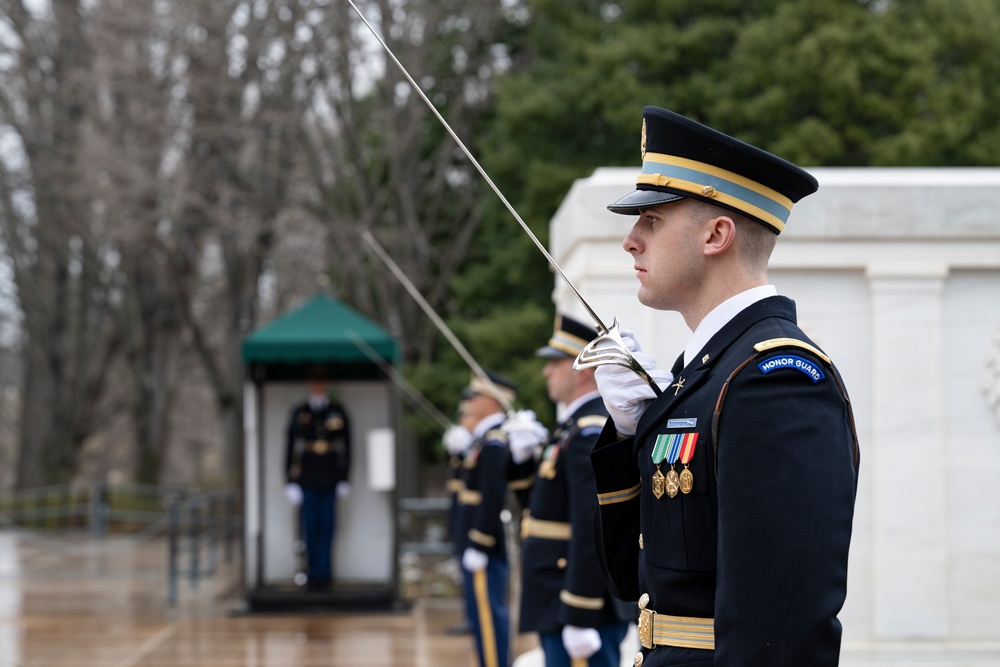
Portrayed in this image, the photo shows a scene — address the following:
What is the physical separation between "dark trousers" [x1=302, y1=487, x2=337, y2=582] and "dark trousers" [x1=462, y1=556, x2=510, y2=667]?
14.6 ft

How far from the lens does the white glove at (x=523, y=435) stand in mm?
6406

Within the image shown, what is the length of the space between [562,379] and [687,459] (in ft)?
10.1

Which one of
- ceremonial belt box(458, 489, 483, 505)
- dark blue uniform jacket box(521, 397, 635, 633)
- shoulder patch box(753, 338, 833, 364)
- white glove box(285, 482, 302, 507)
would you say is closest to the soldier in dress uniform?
ceremonial belt box(458, 489, 483, 505)

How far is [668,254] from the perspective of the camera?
2520 millimetres

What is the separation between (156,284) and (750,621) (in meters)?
22.0

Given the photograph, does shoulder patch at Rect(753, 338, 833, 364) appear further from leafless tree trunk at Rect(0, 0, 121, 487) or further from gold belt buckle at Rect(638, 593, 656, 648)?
leafless tree trunk at Rect(0, 0, 121, 487)

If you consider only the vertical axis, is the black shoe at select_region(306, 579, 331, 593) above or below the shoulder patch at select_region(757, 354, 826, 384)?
below

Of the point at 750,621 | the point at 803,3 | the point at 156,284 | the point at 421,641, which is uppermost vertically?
the point at 803,3

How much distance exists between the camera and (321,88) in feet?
66.0

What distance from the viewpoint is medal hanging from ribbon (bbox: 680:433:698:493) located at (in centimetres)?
236

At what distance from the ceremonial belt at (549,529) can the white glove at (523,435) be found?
1.08 meters

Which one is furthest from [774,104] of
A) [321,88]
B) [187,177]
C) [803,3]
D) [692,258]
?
[692,258]

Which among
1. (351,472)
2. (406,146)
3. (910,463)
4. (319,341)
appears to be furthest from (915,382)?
(406,146)

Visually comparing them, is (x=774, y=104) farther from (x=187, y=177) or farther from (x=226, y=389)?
(x=226, y=389)
